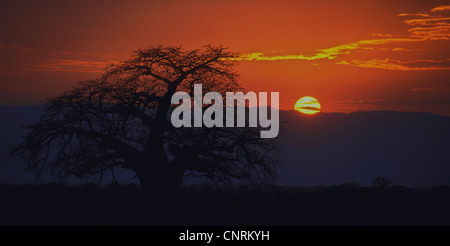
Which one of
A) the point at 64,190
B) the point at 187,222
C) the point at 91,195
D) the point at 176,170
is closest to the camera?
the point at 187,222

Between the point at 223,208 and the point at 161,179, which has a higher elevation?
the point at 161,179

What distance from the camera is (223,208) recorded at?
23625 mm

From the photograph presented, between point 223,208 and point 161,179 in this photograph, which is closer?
point 161,179

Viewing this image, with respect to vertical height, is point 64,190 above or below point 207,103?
below

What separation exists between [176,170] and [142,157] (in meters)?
1.48

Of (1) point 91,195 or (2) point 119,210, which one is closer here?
(2) point 119,210

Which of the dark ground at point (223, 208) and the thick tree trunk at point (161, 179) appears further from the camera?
the thick tree trunk at point (161, 179)

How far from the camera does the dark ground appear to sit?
2153 cm

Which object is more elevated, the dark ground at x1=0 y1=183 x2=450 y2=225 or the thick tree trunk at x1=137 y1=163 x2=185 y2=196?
the thick tree trunk at x1=137 y1=163 x2=185 y2=196

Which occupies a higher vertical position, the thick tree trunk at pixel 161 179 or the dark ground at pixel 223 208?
the thick tree trunk at pixel 161 179

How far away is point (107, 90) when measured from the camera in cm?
2227

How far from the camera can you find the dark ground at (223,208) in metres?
21.5

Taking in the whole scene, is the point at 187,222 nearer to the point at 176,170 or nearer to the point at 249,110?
the point at 176,170


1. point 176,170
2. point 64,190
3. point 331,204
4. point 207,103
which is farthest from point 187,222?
point 64,190
